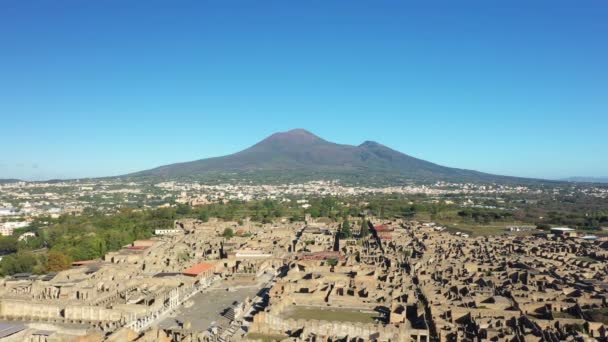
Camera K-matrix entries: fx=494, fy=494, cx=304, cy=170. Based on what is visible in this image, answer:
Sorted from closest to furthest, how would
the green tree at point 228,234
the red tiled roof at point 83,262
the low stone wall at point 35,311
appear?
the low stone wall at point 35,311 → the red tiled roof at point 83,262 → the green tree at point 228,234

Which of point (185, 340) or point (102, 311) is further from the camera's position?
point (102, 311)

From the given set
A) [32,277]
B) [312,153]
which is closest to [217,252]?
[32,277]

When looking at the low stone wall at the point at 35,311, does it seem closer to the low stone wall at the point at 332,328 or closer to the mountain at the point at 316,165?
the low stone wall at the point at 332,328

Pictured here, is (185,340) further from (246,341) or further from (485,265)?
(485,265)

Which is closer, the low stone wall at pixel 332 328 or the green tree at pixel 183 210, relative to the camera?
the low stone wall at pixel 332 328

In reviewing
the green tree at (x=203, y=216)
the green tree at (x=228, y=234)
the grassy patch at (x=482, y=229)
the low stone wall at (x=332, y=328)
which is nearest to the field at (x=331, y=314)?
the low stone wall at (x=332, y=328)

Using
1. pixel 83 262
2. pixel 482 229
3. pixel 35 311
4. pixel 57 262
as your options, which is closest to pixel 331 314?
pixel 35 311

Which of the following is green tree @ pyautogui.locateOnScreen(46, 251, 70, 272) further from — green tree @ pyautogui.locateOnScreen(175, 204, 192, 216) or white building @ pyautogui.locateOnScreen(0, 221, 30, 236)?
green tree @ pyautogui.locateOnScreen(175, 204, 192, 216)

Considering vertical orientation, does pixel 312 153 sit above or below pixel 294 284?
above
